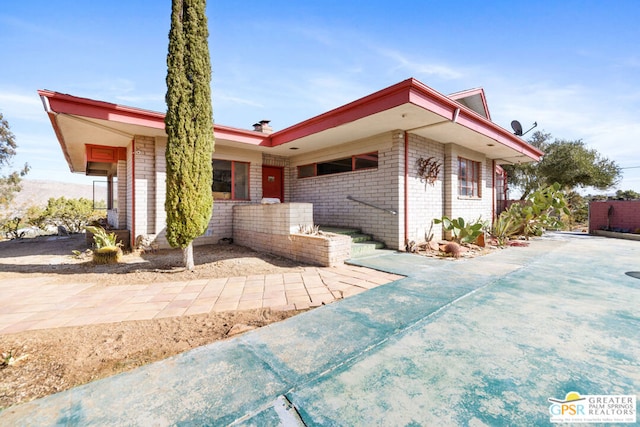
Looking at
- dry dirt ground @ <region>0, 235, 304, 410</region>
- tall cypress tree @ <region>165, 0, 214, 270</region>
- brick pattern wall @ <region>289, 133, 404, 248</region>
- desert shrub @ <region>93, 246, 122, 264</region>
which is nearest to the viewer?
dry dirt ground @ <region>0, 235, 304, 410</region>

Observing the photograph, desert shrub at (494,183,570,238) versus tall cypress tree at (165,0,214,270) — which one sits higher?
tall cypress tree at (165,0,214,270)

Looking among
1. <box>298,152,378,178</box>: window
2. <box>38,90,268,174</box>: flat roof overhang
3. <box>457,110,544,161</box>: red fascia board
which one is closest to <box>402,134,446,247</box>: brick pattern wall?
<box>298,152,378,178</box>: window

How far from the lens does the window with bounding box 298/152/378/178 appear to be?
7.08 m

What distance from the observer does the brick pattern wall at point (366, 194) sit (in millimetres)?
6441

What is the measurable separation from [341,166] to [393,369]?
669 cm

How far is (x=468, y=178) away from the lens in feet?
29.0

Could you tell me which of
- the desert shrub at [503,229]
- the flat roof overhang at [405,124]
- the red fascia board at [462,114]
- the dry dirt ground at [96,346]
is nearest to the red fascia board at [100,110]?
the flat roof overhang at [405,124]

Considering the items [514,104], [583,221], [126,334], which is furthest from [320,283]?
[583,221]

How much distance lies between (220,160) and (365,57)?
5.01 m

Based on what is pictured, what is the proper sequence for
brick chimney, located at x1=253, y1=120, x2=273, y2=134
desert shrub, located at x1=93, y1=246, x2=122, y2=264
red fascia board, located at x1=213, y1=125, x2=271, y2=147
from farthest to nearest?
brick chimney, located at x1=253, y1=120, x2=273, y2=134 < red fascia board, located at x1=213, y1=125, x2=271, y2=147 < desert shrub, located at x1=93, y1=246, x2=122, y2=264

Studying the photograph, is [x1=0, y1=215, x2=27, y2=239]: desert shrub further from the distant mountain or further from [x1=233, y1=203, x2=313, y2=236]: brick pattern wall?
the distant mountain

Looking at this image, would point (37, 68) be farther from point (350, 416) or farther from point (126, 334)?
point (350, 416)

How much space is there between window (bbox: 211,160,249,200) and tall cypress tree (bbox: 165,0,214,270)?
10.5 ft

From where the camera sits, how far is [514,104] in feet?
34.2
